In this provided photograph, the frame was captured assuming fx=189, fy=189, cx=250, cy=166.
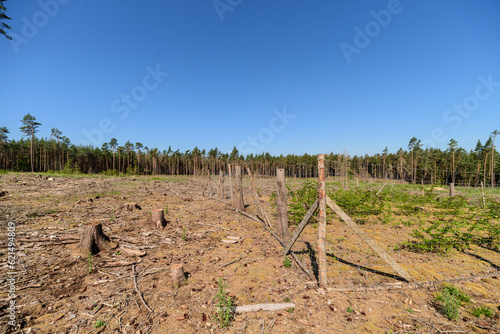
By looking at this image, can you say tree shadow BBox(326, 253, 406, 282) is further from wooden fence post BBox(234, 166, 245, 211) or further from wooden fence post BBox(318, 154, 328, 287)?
wooden fence post BBox(234, 166, 245, 211)

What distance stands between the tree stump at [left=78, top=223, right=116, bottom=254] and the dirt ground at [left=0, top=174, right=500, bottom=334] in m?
0.21

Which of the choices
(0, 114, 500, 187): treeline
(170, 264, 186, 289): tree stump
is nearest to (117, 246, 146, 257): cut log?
(170, 264, 186, 289): tree stump

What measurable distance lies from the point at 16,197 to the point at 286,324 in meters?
19.9

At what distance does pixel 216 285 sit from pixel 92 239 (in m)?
4.23

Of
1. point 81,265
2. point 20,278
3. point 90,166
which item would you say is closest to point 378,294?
point 81,265

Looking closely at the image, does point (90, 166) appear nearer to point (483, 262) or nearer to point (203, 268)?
point (203, 268)

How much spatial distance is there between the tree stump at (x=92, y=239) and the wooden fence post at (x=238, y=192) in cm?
665

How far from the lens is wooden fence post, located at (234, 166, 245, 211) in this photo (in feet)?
36.0

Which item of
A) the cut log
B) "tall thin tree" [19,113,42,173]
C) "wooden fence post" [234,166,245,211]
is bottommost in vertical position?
the cut log

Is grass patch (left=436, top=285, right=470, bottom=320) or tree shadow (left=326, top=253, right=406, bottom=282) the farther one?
tree shadow (left=326, top=253, right=406, bottom=282)

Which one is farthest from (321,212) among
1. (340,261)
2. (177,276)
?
(177,276)

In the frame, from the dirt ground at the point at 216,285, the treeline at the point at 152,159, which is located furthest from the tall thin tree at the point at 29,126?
the dirt ground at the point at 216,285

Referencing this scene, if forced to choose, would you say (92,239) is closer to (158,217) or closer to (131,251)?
(131,251)

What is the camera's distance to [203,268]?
5.14 meters
